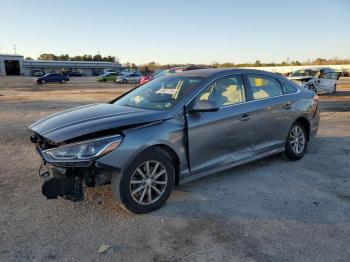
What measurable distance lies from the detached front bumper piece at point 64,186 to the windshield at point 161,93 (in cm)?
142

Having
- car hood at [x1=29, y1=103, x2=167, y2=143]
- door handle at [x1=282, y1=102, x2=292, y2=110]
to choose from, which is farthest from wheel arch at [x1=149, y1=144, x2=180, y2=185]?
door handle at [x1=282, y1=102, x2=292, y2=110]

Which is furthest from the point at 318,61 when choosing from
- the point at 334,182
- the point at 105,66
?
the point at 334,182

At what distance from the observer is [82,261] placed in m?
3.31

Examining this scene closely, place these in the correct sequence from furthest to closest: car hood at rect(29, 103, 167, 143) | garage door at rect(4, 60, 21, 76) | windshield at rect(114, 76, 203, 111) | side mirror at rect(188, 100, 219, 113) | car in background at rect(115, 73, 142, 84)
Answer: garage door at rect(4, 60, 21, 76)
car in background at rect(115, 73, 142, 84)
windshield at rect(114, 76, 203, 111)
side mirror at rect(188, 100, 219, 113)
car hood at rect(29, 103, 167, 143)

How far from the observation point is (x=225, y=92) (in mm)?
5277

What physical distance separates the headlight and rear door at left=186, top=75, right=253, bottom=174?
1125 mm

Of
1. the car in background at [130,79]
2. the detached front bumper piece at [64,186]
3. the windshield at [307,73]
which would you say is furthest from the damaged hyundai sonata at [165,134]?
the car in background at [130,79]

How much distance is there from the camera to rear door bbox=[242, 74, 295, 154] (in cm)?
562

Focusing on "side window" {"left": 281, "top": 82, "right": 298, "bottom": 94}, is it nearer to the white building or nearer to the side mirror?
the side mirror

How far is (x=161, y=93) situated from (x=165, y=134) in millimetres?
1035

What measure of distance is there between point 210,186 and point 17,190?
2646mm

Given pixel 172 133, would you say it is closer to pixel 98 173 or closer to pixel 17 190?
pixel 98 173

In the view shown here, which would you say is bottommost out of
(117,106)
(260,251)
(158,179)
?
(260,251)

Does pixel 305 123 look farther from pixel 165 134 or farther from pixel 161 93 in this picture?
pixel 165 134
